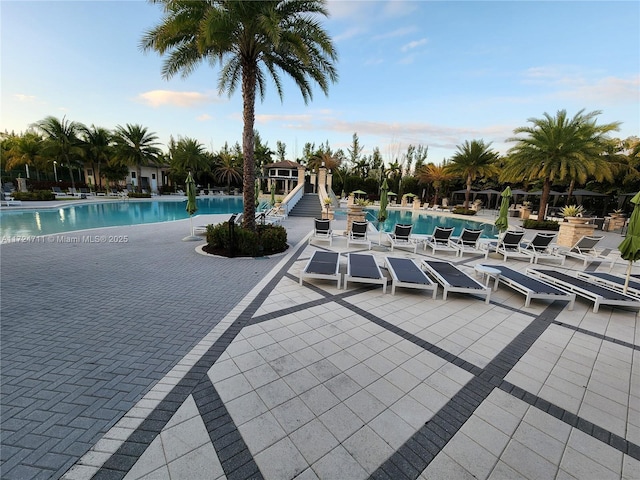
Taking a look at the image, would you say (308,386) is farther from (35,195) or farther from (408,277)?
(35,195)

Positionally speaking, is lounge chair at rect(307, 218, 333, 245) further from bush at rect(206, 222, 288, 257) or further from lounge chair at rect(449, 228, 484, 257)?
lounge chair at rect(449, 228, 484, 257)

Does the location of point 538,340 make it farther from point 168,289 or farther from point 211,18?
point 211,18

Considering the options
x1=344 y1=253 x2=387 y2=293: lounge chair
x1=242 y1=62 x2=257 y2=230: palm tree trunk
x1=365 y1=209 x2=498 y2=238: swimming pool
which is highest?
x1=242 y1=62 x2=257 y2=230: palm tree trunk

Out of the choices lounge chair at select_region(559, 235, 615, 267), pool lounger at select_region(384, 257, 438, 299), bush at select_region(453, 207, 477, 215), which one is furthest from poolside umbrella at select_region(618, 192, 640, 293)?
bush at select_region(453, 207, 477, 215)

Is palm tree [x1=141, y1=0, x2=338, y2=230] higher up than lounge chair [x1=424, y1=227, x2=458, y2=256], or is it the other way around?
palm tree [x1=141, y1=0, x2=338, y2=230]

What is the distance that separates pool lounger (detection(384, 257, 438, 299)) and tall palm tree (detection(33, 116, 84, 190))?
37625 mm

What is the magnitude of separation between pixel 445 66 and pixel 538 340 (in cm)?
1317

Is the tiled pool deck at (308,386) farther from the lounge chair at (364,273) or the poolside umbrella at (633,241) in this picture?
the poolside umbrella at (633,241)

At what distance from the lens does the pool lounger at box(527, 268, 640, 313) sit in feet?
17.6

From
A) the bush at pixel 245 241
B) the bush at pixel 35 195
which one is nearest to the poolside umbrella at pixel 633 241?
the bush at pixel 245 241

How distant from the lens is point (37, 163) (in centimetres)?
3222

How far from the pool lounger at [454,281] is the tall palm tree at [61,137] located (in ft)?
126

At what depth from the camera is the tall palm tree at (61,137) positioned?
93.7 feet

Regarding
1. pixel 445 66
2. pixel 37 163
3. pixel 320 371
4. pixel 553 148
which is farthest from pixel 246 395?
pixel 37 163
